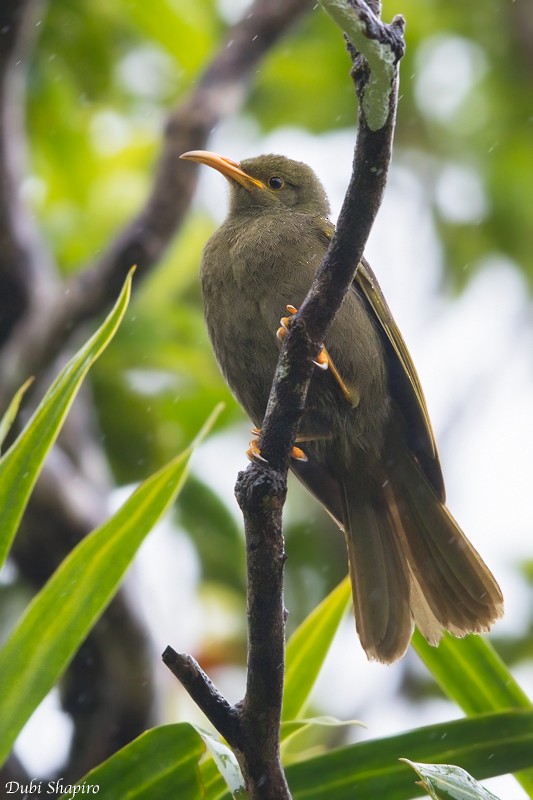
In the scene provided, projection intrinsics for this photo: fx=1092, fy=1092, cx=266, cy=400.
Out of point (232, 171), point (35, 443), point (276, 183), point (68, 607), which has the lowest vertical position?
point (68, 607)

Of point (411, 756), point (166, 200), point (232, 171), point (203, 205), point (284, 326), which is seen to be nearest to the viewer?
point (284, 326)

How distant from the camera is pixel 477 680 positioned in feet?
11.3

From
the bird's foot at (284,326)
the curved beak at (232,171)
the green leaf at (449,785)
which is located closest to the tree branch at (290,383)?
the bird's foot at (284,326)

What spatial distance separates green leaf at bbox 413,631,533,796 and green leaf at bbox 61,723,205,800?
2.91 ft

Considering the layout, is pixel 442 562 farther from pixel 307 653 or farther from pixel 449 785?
pixel 449 785

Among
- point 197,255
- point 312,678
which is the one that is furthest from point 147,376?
point 312,678

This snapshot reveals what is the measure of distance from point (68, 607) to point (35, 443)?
487 millimetres

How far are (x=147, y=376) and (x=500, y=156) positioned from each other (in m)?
2.94

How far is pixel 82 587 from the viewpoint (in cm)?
320

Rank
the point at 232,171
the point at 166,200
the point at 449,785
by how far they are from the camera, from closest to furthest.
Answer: the point at 449,785 → the point at 232,171 → the point at 166,200

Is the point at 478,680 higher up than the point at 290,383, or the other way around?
the point at 290,383

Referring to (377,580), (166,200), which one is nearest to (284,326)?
(377,580)

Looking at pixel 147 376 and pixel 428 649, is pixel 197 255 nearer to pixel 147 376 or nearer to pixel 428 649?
pixel 147 376

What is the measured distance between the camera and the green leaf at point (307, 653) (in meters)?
3.51
